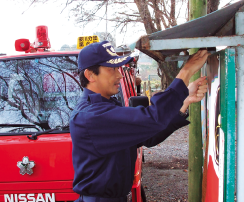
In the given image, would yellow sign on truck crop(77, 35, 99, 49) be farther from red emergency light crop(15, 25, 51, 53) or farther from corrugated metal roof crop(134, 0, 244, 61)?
corrugated metal roof crop(134, 0, 244, 61)

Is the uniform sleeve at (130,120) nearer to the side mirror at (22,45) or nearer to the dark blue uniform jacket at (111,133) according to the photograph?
the dark blue uniform jacket at (111,133)

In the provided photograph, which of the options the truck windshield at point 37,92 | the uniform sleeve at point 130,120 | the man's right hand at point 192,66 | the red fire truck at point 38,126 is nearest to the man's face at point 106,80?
the uniform sleeve at point 130,120

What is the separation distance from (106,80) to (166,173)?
13.3 ft

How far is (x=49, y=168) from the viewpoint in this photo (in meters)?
2.29

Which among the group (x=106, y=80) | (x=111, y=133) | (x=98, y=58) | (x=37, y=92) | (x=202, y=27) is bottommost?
(x=111, y=133)

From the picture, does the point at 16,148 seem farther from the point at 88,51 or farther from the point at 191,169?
the point at 191,169

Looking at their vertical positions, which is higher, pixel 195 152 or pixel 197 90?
pixel 197 90

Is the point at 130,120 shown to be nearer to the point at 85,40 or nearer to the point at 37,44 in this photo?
the point at 85,40

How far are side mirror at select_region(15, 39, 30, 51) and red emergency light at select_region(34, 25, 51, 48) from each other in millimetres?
114

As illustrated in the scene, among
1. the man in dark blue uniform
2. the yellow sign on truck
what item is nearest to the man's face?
the man in dark blue uniform

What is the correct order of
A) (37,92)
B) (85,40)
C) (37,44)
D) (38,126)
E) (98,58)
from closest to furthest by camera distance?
(98,58) → (38,126) → (37,92) → (85,40) → (37,44)

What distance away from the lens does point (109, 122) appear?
144cm

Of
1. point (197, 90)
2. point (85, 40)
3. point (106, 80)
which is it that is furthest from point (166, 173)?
point (106, 80)

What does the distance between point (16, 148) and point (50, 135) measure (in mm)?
315
